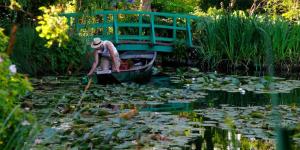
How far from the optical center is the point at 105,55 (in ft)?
32.1

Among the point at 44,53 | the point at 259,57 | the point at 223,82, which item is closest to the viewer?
the point at 223,82

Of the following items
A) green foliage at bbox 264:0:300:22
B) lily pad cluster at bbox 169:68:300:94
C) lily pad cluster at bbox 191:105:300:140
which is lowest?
lily pad cluster at bbox 169:68:300:94

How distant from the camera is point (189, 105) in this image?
24.3 ft

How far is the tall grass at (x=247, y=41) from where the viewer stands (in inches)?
516

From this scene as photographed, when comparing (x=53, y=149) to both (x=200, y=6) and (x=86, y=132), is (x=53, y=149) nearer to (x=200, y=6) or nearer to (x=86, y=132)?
(x=86, y=132)

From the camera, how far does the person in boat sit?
9570mm

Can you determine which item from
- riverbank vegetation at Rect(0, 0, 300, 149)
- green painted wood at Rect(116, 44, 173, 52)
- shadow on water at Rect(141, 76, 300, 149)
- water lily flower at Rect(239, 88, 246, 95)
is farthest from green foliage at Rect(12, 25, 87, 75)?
water lily flower at Rect(239, 88, 246, 95)

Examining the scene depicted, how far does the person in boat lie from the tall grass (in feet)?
13.9

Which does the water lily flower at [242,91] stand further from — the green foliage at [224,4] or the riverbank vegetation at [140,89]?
the green foliage at [224,4]

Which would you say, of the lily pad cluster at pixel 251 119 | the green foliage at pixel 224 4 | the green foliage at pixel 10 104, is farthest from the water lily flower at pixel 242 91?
the green foliage at pixel 224 4

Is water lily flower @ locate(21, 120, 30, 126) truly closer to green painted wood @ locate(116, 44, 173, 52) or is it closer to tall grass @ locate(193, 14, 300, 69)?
tall grass @ locate(193, 14, 300, 69)

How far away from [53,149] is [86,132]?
1077mm

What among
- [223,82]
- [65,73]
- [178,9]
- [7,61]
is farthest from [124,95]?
[178,9]

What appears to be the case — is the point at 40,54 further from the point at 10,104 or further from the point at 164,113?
the point at 10,104
